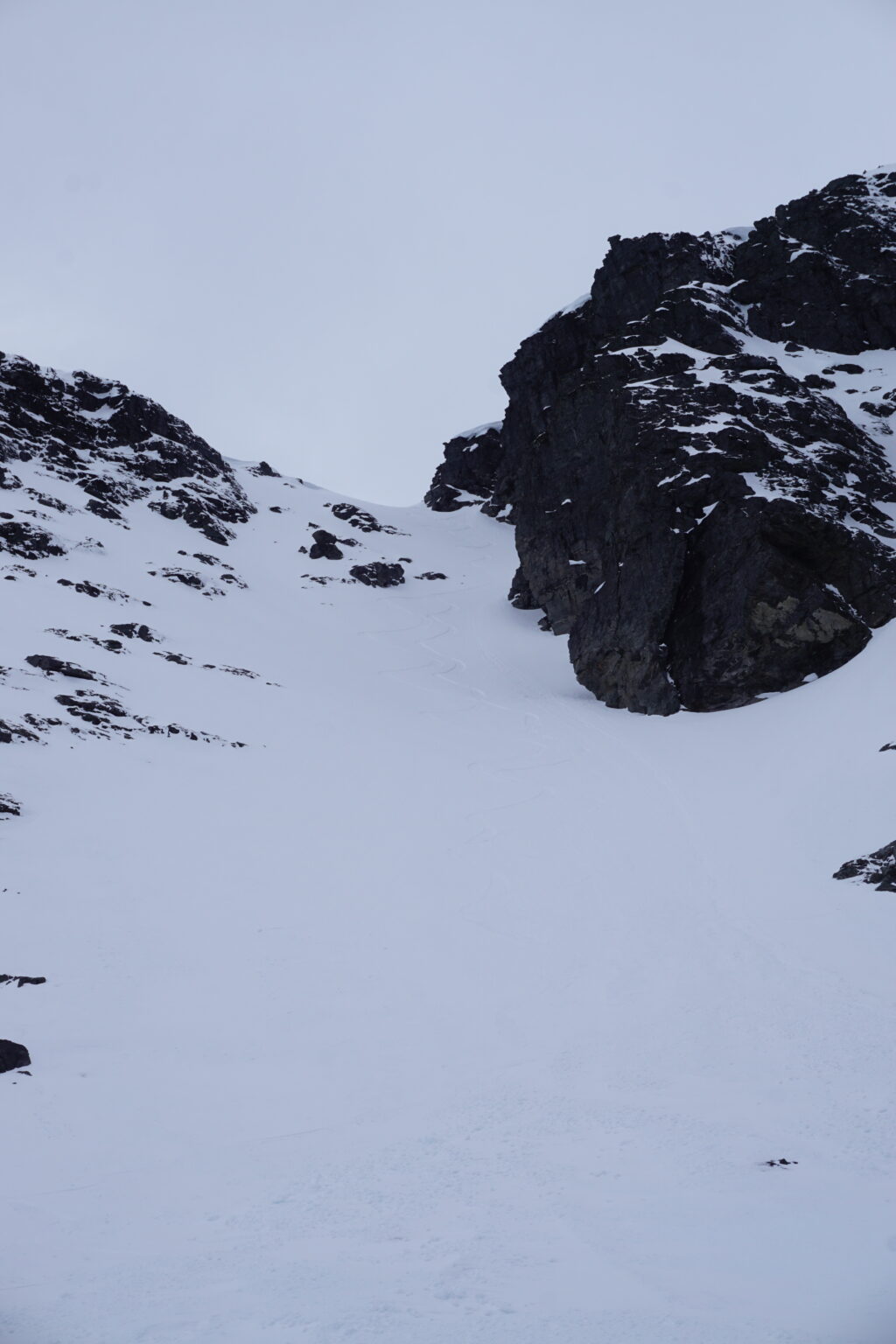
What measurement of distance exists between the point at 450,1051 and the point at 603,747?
66.0 ft

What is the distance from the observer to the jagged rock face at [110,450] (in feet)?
192

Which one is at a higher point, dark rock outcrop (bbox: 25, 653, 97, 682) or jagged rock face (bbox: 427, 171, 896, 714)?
jagged rock face (bbox: 427, 171, 896, 714)

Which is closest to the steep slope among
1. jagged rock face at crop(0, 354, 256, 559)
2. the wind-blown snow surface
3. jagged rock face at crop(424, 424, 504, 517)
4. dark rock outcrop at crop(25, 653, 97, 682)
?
the wind-blown snow surface

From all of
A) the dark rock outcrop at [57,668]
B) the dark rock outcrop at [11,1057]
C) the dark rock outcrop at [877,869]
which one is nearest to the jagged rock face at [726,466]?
the dark rock outcrop at [877,869]

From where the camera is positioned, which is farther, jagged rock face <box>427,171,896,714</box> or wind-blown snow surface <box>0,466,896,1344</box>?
jagged rock face <box>427,171,896,714</box>

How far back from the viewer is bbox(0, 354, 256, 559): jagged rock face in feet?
192

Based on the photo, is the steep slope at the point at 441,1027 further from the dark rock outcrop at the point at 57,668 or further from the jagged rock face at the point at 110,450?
the jagged rock face at the point at 110,450

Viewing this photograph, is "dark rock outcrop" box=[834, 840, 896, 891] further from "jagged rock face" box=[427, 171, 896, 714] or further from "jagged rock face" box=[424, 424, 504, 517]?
"jagged rock face" box=[424, 424, 504, 517]

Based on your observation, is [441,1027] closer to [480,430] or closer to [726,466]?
[726,466]

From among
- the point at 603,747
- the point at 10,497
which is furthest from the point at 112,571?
the point at 603,747

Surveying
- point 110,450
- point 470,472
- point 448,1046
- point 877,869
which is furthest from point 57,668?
point 470,472

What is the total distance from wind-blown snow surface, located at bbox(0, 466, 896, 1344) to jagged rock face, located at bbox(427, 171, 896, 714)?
6637 mm

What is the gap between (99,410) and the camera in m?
68.3

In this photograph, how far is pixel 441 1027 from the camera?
31.7 ft
